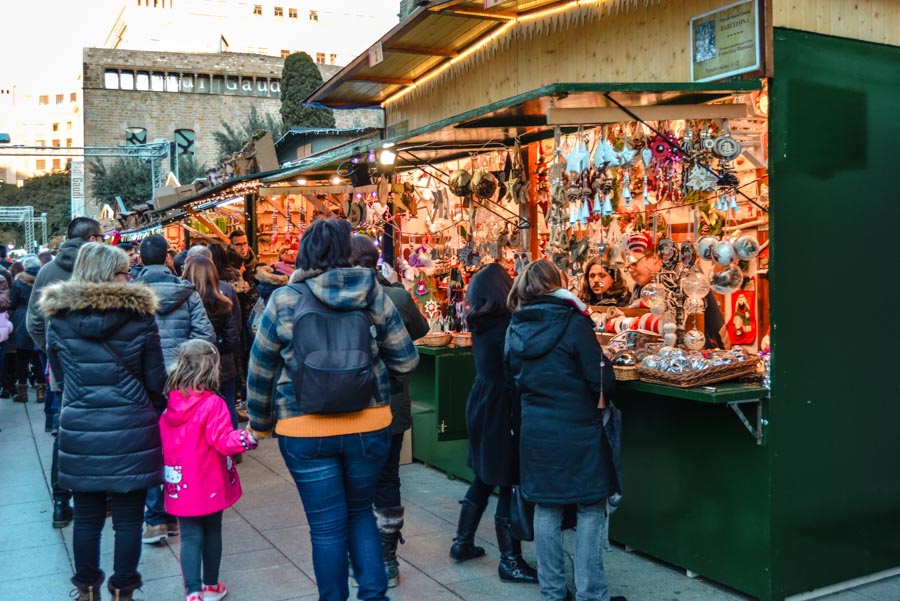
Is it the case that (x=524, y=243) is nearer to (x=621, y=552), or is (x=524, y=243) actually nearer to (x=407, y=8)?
(x=621, y=552)

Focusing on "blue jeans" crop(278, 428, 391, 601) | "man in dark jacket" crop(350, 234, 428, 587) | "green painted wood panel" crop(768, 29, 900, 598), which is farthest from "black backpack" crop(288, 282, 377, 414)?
"green painted wood panel" crop(768, 29, 900, 598)

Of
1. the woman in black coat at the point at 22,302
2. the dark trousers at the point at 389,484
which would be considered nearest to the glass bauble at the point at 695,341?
the dark trousers at the point at 389,484

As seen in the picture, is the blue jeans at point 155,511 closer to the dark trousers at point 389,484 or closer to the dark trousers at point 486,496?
the dark trousers at point 389,484

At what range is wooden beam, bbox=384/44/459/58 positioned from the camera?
7750 millimetres

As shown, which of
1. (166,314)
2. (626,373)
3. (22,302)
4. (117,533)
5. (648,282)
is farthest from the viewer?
(22,302)

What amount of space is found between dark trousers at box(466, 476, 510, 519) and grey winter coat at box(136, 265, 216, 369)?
6.71 ft

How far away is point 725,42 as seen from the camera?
486cm

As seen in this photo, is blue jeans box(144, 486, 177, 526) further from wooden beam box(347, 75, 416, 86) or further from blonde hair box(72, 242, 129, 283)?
wooden beam box(347, 75, 416, 86)

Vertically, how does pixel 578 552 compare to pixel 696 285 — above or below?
below

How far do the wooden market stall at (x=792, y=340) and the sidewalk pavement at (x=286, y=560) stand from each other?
21 cm

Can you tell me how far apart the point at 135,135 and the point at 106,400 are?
150ft

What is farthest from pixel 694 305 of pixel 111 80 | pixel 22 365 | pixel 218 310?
pixel 111 80

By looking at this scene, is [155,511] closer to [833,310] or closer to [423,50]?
[833,310]

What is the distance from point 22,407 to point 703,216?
9428 mm
